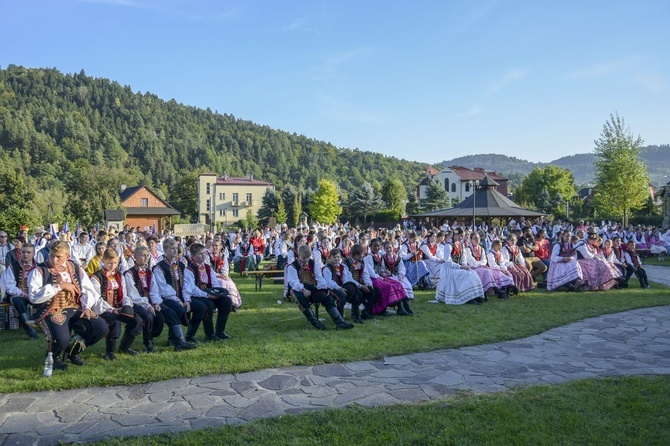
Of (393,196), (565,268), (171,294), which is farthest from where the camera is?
(393,196)

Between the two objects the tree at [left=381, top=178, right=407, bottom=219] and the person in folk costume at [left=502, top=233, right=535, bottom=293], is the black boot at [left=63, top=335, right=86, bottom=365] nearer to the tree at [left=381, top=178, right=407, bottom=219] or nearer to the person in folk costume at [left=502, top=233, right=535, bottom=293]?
the person in folk costume at [left=502, top=233, right=535, bottom=293]

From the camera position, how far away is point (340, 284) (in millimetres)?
8883

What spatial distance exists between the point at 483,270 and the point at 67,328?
8.68 m

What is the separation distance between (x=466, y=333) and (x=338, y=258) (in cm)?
252

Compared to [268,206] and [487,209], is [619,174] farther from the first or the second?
[268,206]

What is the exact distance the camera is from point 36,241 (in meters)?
12.9

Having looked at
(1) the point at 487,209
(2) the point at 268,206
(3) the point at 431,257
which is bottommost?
(3) the point at 431,257

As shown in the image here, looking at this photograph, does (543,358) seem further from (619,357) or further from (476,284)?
(476,284)

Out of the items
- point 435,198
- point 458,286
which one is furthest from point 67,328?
point 435,198

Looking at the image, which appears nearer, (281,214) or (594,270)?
(594,270)

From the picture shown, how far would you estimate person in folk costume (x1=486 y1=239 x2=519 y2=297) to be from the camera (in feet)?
38.3

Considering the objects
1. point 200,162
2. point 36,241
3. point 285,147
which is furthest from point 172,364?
point 285,147

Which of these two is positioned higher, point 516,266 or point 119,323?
point 516,266

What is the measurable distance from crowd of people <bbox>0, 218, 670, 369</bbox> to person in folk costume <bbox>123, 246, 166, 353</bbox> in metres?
0.01
